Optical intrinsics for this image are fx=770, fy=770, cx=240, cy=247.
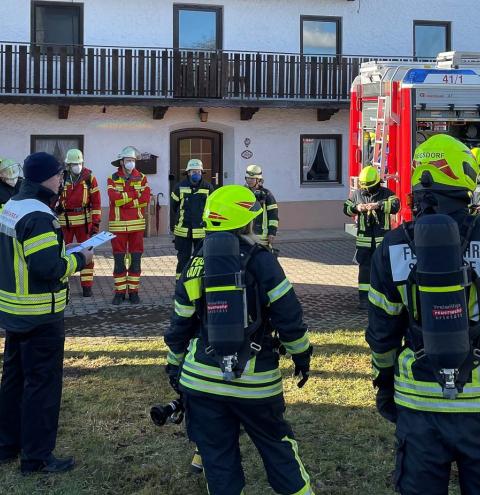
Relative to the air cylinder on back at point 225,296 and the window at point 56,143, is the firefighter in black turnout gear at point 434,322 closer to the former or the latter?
the air cylinder on back at point 225,296

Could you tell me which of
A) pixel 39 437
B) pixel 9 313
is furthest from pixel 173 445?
pixel 9 313

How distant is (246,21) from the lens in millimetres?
17781

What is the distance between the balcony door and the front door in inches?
53.4

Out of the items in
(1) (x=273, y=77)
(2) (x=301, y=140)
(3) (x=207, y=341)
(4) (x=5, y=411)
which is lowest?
(4) (x=5, y=411)

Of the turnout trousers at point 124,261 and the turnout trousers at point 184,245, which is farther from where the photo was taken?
the turnout trousers at point 184,245

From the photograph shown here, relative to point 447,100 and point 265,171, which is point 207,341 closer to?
point 447,100

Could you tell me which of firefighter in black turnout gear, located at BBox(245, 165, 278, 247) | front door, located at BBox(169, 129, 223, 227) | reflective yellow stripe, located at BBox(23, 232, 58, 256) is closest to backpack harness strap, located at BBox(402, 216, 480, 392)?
reflective yellow stripe, located at BBox(23, 232, 58, 256)

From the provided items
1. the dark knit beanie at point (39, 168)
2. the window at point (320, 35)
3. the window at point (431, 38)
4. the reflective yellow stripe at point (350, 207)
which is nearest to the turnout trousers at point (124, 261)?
the reflective yellow stripe at point (350, 207)

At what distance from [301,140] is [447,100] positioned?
6.27 meters

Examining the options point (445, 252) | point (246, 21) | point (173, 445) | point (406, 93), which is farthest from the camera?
point (246, 21)

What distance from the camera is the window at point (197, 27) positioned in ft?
57.3

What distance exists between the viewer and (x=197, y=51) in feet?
56.0

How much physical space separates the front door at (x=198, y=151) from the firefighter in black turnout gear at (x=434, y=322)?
14.8m

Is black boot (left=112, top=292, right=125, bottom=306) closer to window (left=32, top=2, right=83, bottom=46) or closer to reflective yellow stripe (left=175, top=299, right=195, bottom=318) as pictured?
reflective yellow stripe (left=175, top=299, right=195, bottom=318)
